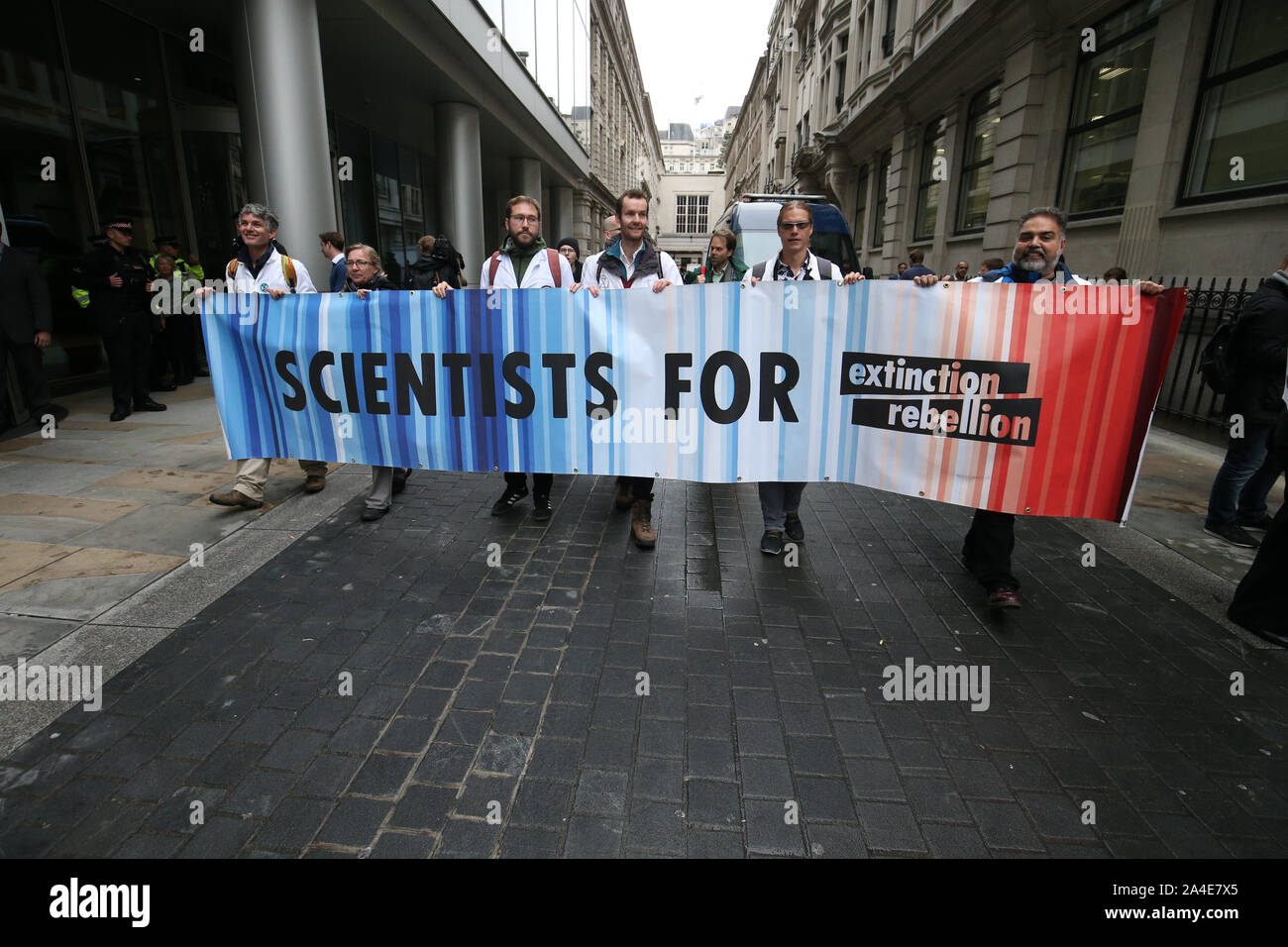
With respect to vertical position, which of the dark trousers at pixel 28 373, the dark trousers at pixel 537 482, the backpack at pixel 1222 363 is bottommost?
the dark trousers at pixel 537 482

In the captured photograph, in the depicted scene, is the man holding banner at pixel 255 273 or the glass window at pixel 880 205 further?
the glass window at pixel 880 205

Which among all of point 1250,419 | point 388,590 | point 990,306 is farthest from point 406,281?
point 1250,419

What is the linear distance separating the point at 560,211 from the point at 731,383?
30863 millimetres

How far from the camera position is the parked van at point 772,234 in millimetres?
11914

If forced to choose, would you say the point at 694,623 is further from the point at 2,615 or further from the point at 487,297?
the point at 2,615

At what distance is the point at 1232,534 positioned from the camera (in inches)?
191

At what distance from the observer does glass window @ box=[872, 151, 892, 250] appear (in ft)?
78.2

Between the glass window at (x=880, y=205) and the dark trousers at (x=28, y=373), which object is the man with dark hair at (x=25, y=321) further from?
the glass window at (x=880, y=205)

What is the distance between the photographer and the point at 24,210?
8.48 m

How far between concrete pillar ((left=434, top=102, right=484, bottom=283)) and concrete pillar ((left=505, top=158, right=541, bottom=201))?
8.27m

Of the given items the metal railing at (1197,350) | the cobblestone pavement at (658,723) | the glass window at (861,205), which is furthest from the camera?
the glass window at (861,205)

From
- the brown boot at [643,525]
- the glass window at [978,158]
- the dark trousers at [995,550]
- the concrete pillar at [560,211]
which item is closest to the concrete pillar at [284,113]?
the brown boot at [643,525]

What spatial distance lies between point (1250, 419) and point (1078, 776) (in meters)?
3.82
